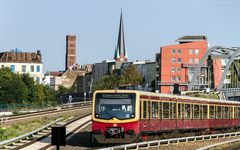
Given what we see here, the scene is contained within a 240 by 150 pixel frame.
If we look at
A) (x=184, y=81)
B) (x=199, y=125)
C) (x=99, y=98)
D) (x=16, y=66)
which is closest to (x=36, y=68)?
(x=16, y=66)

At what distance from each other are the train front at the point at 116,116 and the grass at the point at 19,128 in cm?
1096

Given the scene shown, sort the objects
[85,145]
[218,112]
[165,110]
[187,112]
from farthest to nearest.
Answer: [218,112]
[187,112]
[165,110]
[85,145]

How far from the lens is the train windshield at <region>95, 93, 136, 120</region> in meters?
31.4

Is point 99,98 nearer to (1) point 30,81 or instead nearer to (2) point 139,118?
(2) point 139,118

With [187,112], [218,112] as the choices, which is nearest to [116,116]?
[187,112]

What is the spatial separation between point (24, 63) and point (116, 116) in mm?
149032

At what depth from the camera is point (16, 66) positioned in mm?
179625

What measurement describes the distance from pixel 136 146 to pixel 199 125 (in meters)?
13.1

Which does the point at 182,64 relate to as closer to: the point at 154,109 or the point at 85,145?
the point at 154,109

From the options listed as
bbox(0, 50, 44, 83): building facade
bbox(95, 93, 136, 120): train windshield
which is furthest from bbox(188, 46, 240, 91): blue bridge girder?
bbox(95, 93, 136, 120): train windshield

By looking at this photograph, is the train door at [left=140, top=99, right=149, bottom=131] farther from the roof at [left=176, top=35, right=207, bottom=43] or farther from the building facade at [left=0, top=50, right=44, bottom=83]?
A: the roof at [left=176, top=35, right=207, bottom=43]

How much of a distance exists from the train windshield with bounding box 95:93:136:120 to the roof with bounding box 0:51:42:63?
148m

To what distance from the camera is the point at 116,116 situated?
103 feet

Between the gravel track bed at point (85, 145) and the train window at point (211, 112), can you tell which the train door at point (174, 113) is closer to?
the gravel track bed at point (85, 145)
